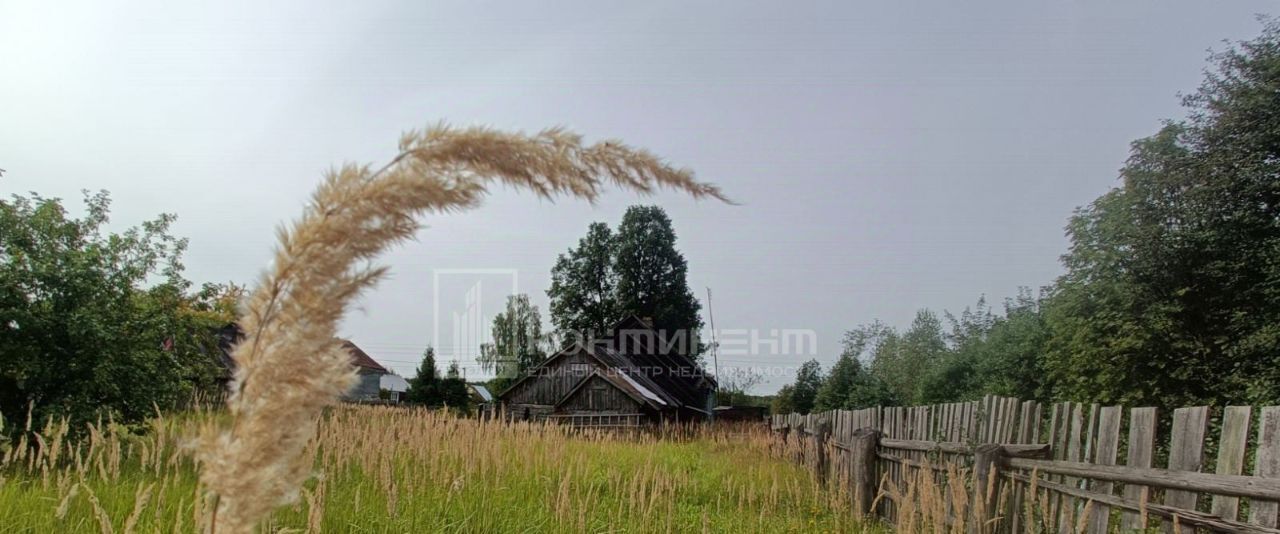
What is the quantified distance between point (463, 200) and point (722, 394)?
62144mm

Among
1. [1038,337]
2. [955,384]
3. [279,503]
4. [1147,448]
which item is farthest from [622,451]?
[955,384]

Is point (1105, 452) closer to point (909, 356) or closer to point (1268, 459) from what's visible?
point (1268, 459)

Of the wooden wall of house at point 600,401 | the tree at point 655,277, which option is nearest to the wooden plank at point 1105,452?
the wooden wall of house at point 600,401

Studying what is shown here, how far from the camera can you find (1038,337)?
2269 centimetres

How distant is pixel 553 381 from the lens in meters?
33.3

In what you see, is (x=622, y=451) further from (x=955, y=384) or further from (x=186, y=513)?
(x=955, y=384)

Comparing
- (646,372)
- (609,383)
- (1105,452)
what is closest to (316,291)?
(1105,452)

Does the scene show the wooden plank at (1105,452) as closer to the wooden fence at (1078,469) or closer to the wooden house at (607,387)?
the wooden fence at (1078,469)

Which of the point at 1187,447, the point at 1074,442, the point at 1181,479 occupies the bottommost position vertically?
the point at 1181,479

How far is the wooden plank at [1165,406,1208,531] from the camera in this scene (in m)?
3.26

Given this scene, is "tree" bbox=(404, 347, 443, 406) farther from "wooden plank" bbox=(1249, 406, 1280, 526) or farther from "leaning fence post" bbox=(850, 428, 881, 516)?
"wooden plank" bbox=(1249, 406, 1280, 526)

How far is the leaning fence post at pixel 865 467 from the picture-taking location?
8008 mm

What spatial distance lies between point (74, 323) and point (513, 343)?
45.0 metres

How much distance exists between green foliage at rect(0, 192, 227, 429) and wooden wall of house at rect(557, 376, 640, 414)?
2305 centimetres
